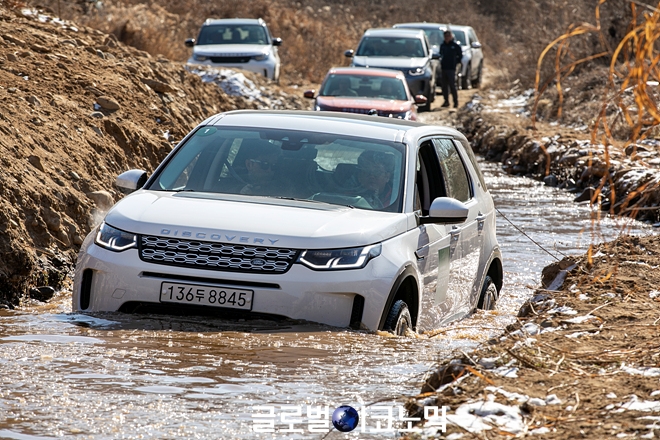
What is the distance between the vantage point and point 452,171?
8289 mm

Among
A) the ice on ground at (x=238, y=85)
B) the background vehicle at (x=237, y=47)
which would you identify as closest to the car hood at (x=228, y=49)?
the background vehicle at (x=237, y=47)

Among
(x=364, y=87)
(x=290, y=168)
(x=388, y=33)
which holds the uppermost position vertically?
(x=290, y=168)

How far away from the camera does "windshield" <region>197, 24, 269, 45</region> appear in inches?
1163

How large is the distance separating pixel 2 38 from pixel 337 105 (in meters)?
7.24

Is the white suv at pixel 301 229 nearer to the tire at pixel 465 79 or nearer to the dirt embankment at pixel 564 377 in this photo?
the dirt embankment at pixel 564 377

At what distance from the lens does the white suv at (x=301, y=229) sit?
6262 mm

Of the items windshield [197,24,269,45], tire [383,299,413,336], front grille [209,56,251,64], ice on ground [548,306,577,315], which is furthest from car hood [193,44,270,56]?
ice on ground [548,306,577,315]

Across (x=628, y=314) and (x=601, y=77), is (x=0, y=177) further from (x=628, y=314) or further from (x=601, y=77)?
(x=601, y=77)

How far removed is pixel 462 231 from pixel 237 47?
2158 cm

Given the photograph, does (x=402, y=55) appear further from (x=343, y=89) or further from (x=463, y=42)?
(x=343, y=89)

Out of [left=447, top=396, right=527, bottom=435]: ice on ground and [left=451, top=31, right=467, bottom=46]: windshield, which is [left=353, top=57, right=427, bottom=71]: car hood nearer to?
[left=451, top=31, right=467, bottom=46]: windshield

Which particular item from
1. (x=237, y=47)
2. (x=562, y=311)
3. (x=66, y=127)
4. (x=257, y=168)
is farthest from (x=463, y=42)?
(x=562, y=311)

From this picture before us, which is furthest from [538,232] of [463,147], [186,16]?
[186,16]

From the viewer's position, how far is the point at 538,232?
14242 millimetres
